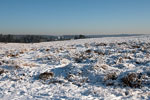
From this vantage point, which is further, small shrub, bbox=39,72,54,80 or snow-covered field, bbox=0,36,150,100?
small shrub, bbox=39,72,54,80

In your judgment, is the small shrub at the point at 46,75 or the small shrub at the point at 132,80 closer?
the small shrub at the point at 132,80

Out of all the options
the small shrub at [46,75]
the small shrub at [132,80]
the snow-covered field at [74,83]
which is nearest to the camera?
the snow-covered field at [74,83]

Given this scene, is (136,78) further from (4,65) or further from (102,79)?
(4,65)

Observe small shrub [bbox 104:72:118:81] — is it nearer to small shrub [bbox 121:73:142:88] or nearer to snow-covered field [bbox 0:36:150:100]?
snow-covered field [bbox 0:36:150:100]

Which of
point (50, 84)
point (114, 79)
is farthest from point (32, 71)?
point (114, 79)

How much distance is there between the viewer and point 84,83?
23.3 ft

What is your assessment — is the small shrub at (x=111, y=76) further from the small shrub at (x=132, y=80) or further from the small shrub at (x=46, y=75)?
the small shrub at (x=46, y=75)

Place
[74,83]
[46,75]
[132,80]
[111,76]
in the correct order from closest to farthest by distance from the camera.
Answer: [132,80]
[74,83]
[111,76]
[46,75]

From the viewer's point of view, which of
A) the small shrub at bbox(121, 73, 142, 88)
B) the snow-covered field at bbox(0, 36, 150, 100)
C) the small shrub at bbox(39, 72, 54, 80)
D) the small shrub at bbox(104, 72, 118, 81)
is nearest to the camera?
the snow-covered field at bbox(0, 36, 150, 100)

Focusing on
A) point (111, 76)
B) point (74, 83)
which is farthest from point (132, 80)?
point (74, 83)

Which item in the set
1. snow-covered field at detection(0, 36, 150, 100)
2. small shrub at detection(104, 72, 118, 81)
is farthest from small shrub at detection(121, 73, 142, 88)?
small shrub at detection(104, 72, 118, 81)

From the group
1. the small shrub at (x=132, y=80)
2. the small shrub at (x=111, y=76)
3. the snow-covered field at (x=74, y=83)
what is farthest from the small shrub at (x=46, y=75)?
the small shrub at (x=132, y=80)

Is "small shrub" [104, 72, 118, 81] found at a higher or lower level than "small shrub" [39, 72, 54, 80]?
higher

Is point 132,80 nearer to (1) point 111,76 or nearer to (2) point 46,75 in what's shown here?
(1) point 111,76
